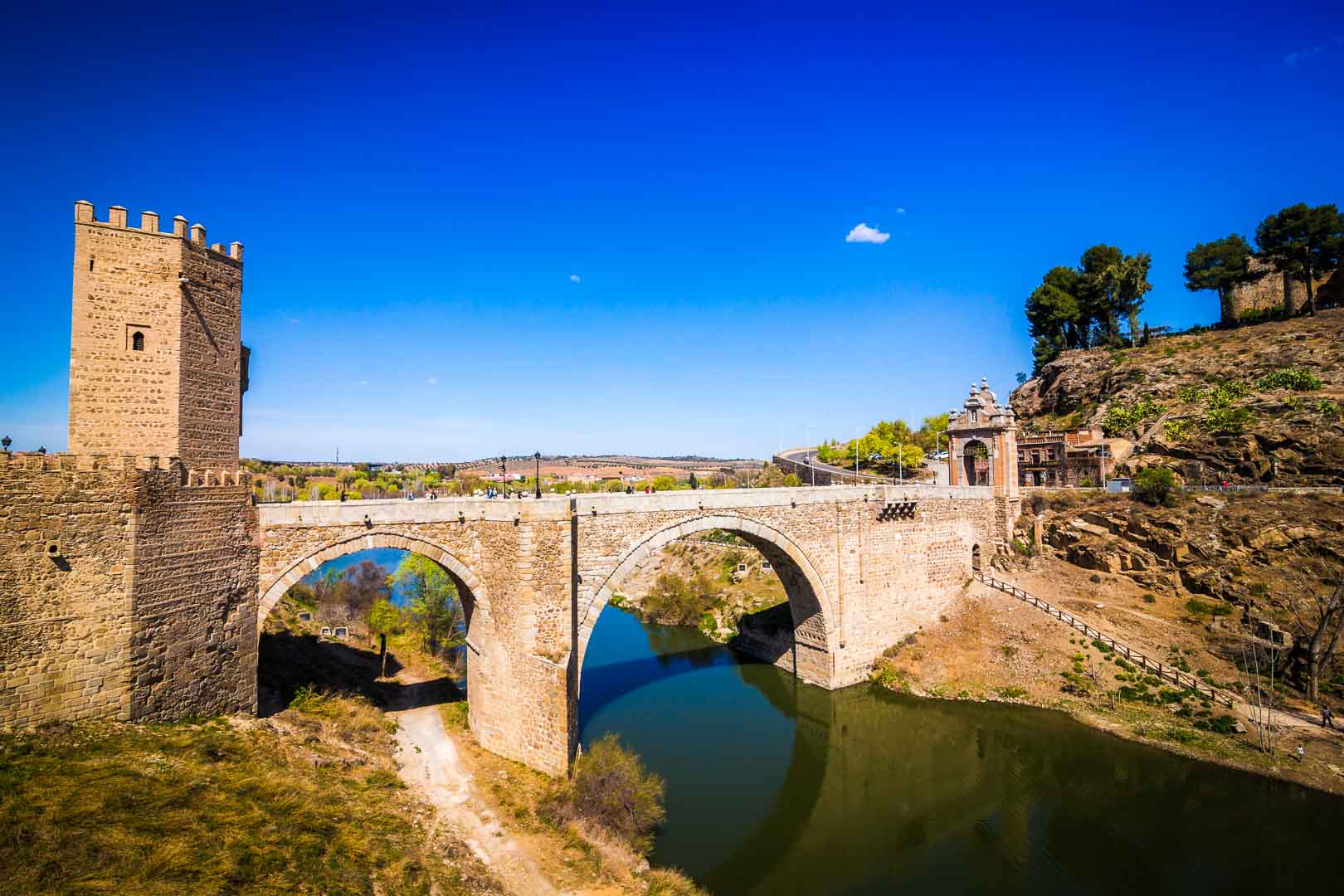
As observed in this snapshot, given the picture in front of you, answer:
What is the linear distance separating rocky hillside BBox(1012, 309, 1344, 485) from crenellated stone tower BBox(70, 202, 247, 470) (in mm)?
36100

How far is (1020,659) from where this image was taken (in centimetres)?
2184

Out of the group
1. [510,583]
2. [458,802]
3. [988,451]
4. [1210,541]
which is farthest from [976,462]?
[458,802]

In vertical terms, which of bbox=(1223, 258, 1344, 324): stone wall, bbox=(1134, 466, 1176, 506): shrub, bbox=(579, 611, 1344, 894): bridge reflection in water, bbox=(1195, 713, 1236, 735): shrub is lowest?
bbox=(579, 611, 1344, 894): bridge reflection in water

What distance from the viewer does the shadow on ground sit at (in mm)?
Result: 15438

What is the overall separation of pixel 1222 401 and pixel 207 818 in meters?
40.8

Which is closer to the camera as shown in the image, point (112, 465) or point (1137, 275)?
point (112, 465)

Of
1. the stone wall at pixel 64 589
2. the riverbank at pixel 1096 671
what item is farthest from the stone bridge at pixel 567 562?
the stone wall at pixel 64 589

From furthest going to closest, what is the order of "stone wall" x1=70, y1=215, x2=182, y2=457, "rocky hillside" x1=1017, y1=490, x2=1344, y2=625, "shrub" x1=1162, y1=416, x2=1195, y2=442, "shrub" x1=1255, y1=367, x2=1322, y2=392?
"shrub" x1=1162, y1=416, x2=1195, y2=442 < "shrub" x1=1255, y1=367, x2=1322, y2=392 < "rocky hillside" x1=1017, y1=490, x2=1344, y2=625 < "stone wall" x1=70, y1=215, x2=182, y2=457

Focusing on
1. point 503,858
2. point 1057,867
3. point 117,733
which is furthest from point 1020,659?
point 117,733

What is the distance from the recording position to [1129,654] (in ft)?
68.1

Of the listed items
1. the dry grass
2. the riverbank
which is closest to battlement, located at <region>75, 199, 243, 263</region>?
the dry grass

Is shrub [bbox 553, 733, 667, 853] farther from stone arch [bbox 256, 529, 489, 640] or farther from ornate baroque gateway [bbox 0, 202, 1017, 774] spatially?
stone arch [bbox 256, 529, 489, 640]

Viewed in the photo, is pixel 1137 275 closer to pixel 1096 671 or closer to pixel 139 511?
pixel 1096 671

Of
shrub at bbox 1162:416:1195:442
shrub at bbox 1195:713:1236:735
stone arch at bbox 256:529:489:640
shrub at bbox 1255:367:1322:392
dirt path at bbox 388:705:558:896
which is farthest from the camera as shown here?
shrub at bbox 1162:416:1195:442
